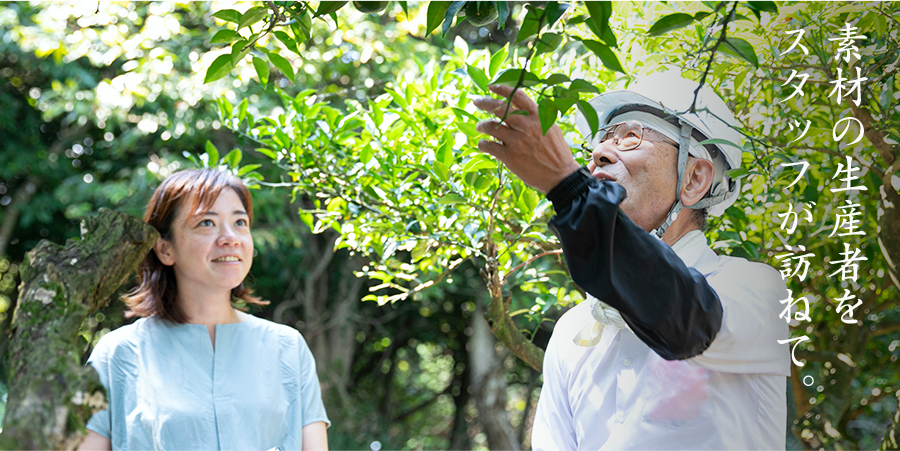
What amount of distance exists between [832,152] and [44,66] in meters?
5.45

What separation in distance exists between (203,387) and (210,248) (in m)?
0.34

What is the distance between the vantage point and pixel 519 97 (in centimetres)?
84

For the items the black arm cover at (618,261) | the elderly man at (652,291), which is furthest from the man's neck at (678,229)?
the black arm cover at (618,261)

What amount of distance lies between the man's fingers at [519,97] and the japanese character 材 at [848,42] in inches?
33.6

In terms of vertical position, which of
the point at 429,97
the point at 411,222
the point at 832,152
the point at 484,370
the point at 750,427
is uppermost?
the point at 429,97

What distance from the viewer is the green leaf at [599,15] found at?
744mm

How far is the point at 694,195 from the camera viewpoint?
4.05 ft

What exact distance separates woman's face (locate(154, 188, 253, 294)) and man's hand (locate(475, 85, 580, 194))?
1.07 m

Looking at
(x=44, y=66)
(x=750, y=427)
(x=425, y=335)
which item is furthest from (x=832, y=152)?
(x=44, y=66)

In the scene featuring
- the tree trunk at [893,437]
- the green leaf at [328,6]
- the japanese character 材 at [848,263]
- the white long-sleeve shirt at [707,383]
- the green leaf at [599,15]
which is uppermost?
the green leaf at [328,6]

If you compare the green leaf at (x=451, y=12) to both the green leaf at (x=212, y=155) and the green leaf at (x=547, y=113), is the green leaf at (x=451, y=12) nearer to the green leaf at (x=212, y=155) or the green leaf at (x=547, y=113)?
the green leaf at (x=547, y=113)

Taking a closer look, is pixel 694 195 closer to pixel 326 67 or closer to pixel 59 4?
pixel 326 67

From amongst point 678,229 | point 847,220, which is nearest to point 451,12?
point 678,229

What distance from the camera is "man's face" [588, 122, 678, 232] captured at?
1185 millimetres
